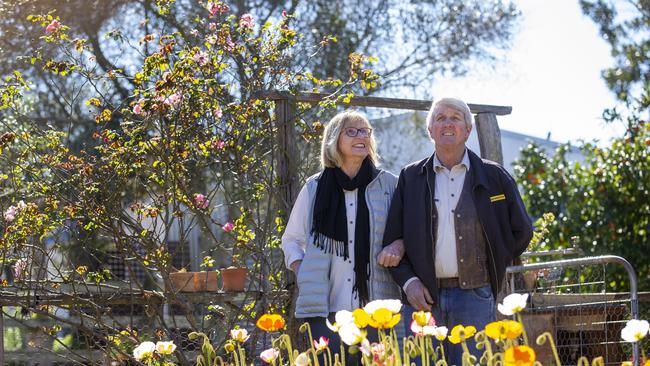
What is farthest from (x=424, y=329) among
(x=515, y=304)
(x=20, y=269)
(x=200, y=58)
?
(x=20, y=269)

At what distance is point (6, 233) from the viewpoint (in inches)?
221

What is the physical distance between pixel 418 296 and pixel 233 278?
1.90 meters

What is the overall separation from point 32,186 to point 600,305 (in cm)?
316

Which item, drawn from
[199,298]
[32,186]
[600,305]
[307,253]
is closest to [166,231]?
[199,298]

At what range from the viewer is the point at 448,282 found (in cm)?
415

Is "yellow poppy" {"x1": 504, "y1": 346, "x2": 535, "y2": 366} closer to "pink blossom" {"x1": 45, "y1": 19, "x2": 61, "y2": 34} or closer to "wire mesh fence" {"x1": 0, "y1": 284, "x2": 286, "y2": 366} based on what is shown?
"wire mesh fence" {"x1": 0, "y1": 284, "x2": 286, "y2": 366}

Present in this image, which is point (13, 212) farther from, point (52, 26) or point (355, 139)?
point (355, 139)

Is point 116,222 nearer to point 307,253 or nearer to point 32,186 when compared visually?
point 32,186

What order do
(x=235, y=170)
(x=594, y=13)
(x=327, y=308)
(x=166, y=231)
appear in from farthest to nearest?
(x=594, y=13), (x=235, y=170), (x=166, y=231), (x=327, y=308)

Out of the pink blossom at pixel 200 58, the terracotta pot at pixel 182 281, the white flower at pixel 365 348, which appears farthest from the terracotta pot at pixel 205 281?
the white flower at pixel 365 348

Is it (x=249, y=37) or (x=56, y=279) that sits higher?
(x=249, y=37)

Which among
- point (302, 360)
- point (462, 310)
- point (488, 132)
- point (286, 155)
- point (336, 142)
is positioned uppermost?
point (488, 132)

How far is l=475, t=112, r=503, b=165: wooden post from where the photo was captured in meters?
6.54

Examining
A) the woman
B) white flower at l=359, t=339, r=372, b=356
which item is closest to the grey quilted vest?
the woman
